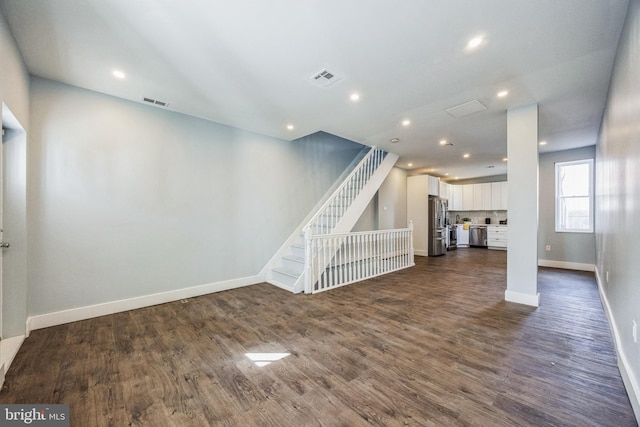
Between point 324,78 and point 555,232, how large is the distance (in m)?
6.51

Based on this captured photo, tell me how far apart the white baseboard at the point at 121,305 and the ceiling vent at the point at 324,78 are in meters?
3.29

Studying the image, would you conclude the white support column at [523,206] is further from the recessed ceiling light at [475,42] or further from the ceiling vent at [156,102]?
the ceiling vent at [156,102]

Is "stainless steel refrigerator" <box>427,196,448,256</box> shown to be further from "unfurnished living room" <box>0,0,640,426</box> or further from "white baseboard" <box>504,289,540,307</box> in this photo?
"white baseboard" <box>504,289,540,307</box>

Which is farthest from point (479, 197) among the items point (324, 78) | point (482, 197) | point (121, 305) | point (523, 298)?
point (121, 305)

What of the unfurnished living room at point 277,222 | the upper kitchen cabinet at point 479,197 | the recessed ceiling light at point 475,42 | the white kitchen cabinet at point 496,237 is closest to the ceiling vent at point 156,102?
the unfurnished living room at point 277,222

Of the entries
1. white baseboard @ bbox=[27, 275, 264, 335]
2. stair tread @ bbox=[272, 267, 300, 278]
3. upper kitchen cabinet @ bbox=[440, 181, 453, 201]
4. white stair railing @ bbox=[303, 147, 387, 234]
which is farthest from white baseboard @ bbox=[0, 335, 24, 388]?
upper kitchen cabinet @ bbox=[440, 181, 453, 201]

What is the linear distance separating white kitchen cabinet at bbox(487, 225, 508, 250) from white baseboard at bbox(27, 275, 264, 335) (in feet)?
28.3

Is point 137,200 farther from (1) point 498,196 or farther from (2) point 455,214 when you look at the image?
(2) point 455,214

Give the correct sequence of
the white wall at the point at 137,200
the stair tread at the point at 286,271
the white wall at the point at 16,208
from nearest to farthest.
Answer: the white wall at the point at 16,208 → the white wall at the point at 137,200 → the stair tread at the point at 286,271

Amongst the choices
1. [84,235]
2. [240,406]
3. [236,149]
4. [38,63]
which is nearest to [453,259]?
[236,149]

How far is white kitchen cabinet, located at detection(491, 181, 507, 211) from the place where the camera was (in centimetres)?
867

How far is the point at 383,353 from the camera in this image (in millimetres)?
2201

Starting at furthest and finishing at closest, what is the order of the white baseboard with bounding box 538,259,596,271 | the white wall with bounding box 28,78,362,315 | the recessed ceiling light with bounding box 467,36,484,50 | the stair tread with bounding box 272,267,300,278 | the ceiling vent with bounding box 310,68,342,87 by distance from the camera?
the white baseboard with bounding box 538,259,596,271, the stair tread with bounding box 272,267,300,278, the white wall with bounding box 28,78,362,315, the ceiling vent with bounding box 310,68,342,87, the recessed ceiling light with bounding box 467,36,484,50

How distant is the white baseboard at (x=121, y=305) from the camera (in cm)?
273
